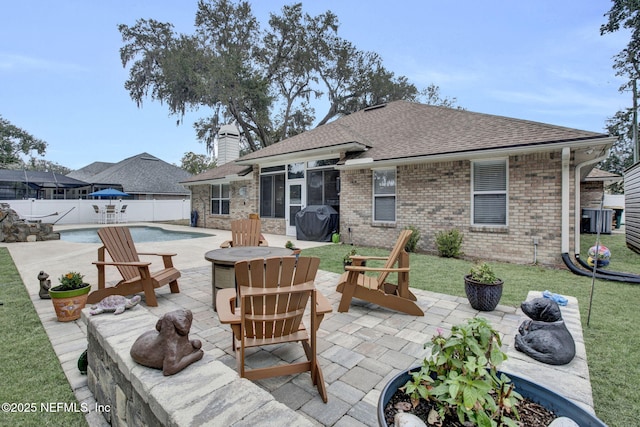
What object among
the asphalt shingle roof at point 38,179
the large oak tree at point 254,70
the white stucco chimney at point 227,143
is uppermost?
the large oak tree at point 254,70

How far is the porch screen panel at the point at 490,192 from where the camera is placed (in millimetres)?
7152

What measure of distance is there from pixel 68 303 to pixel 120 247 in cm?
94

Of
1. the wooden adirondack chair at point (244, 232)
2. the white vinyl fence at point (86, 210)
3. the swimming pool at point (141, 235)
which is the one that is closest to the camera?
the wooden adirondack chair at point (244, 232)

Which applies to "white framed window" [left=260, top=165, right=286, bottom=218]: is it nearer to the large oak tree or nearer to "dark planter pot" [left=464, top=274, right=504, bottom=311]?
the large oak tree

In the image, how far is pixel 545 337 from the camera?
2.31m

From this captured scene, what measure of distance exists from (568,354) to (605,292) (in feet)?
11.9

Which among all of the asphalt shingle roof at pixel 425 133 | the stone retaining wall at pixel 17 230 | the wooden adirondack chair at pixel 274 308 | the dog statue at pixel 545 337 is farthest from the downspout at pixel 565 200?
the stone retaining wall at pixel 17 230

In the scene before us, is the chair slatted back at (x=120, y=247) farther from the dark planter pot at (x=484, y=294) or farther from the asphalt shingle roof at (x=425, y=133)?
the asphalt shingle roof at (x=425, y=133)

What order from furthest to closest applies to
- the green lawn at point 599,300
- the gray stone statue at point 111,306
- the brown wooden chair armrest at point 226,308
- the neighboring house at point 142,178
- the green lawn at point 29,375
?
the neighboring house at point 142,178
the gray stone statue at point 111,306
the green lawn at point 599,300
the brown wooden chair armrest at point 226,308
the green lawn at point 29,375

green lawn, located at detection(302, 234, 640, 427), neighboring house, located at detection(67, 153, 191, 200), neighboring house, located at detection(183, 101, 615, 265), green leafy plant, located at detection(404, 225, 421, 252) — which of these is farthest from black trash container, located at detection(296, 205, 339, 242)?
neighboring house, located at detection(67, 153, 191, 200)

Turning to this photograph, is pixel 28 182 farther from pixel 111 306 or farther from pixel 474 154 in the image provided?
pixel 474 154

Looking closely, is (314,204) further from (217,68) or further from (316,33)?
(316,33)

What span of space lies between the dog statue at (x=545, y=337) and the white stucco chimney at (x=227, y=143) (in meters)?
17.3

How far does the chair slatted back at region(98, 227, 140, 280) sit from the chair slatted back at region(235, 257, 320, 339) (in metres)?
2.86
